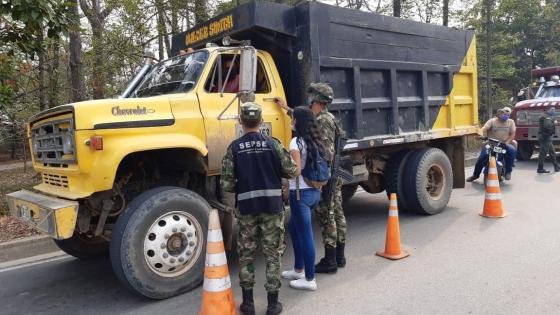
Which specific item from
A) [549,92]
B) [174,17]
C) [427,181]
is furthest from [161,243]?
[549,92]

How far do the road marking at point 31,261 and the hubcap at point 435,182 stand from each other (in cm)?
514

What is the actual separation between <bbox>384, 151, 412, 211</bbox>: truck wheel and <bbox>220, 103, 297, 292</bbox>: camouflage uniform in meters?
3.48

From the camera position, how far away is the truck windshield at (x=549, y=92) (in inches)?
496

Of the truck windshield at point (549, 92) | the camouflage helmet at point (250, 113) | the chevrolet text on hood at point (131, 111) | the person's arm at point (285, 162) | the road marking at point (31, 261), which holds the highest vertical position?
the truck windshield at point (549, 92)

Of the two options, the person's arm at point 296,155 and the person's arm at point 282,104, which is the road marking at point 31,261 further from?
the person's arm at point 296,155

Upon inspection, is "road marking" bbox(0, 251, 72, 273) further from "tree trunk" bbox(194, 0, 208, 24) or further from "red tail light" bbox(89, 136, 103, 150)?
"tree trunk" bbox(194, 0, 208, 24)

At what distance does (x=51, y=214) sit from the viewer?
3643 mm

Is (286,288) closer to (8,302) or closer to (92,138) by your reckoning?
(92,138)

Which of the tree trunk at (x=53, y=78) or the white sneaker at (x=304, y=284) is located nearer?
the white sneaker at (x=304, y=284)

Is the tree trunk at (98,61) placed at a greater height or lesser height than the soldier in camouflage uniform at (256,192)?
greater

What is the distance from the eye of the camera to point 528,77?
86.2 feet

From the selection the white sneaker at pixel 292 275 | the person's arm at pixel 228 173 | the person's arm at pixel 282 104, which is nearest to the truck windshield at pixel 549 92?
the person's arm at pixel 282 104

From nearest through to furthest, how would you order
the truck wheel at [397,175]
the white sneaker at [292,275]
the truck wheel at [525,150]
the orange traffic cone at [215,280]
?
the orange traffic cone at [215,280], the white sneaker at [292,275], the truck wheel at [397,175], the truck wheel at [525,150]

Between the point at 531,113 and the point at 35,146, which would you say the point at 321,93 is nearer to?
the point at 35,146
